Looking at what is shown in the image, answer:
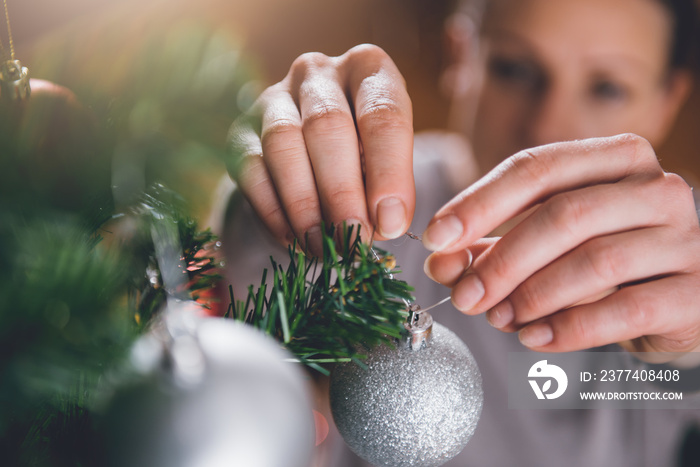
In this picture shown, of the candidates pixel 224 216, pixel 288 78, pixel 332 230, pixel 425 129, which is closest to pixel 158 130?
pixel 332 230

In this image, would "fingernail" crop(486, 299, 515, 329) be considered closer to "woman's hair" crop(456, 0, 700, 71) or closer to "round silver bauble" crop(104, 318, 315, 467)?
"round silver bauble" crop(104, 318, 315, 467)

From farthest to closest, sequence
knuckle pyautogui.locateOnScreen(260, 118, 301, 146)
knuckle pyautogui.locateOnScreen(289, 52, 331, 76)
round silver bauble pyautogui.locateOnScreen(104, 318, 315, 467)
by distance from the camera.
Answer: knuckle pyautogui.locateOnScreen(289, 52, 331, 76)
knuckle pyautogui.locateOnScreen(260, 118, 301, 146)
round silver bauble pyautogui.locateOnScreen(104, 318, 315, 467)

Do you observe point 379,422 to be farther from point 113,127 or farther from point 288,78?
point 288,78

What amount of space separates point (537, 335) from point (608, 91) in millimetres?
665

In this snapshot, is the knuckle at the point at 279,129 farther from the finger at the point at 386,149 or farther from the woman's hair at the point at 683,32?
the woman's hair at the point at 683,32

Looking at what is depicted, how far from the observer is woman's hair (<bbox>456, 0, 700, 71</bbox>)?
0.84m

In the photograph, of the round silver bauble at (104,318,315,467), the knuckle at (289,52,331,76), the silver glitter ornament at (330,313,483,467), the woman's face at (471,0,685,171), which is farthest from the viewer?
the woman's face at (471,0,685,171)

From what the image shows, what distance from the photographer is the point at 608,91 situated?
0.85m

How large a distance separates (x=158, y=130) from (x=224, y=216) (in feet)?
1.66

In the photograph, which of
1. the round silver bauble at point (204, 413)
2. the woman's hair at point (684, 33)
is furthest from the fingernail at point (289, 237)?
the woman's hair at point (684, 33)

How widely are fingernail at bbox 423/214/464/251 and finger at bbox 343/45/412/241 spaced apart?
17 millimetres

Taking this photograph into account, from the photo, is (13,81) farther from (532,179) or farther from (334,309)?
(532,179)

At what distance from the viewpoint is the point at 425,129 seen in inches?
63.6

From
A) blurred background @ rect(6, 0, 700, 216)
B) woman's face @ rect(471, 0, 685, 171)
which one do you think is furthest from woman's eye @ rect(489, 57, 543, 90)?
blurred background @ rect(6, 0, 700, 216)
